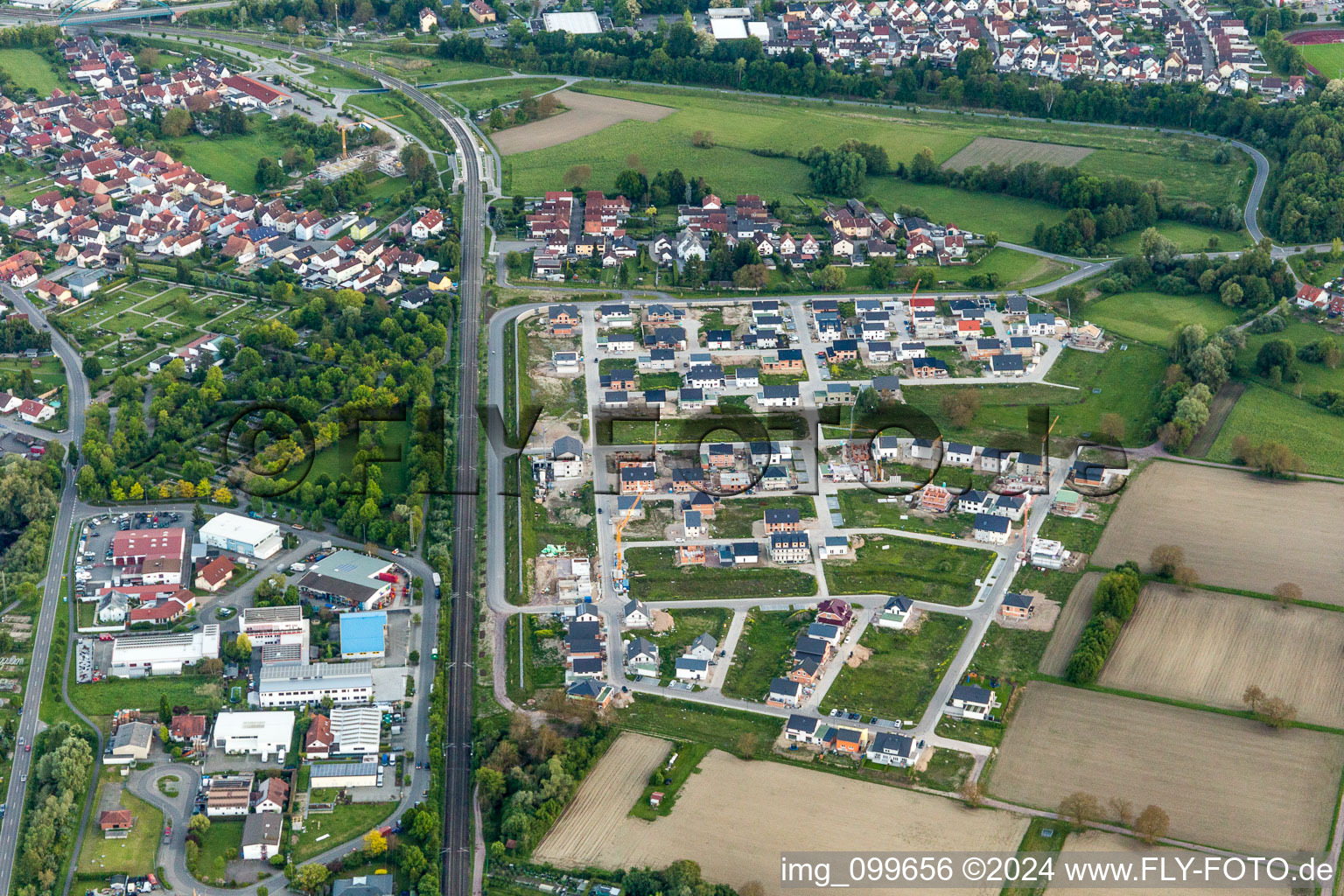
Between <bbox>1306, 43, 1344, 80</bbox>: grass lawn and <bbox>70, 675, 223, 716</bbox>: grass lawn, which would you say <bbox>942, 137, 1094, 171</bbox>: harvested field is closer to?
<bbox>1306, 43, 1344, 80</bbox>: grass lawn

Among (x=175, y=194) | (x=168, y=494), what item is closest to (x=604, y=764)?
(x=168, y=494)

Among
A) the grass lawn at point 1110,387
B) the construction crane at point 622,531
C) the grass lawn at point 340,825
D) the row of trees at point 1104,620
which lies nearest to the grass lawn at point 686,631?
the construction crane at point 622,531

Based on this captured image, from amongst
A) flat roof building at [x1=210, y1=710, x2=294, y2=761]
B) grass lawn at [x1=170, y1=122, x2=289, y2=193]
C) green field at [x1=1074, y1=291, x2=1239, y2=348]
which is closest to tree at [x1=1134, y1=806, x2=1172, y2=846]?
flat roof building at [x1=210, y1=710, x2=294, y2=761]

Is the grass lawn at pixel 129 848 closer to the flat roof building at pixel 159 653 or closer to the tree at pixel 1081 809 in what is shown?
the flat roof building at pixel 159 653

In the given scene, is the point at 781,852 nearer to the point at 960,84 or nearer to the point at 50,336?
the point at 50,336

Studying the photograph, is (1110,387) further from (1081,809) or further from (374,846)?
(374,846)

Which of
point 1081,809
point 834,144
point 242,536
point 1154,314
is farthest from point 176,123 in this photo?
point 1081,809
